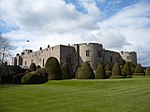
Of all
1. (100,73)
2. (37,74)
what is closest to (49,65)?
(37,74)

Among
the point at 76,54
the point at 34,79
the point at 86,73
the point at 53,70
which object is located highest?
the point at 76,54

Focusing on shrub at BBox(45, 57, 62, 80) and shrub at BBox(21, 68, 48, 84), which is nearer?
shrub at BBox(21, 68, 48, 84)

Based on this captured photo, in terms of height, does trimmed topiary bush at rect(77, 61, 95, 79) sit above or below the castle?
below

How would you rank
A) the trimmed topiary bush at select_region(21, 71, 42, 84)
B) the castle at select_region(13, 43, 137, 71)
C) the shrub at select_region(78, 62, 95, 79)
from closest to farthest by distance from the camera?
the trimmed topiary bush at select_region(21, 71, 42, 84)
the shrub at select_region(78, 62, 95, 79)
the castle at select_region(13, 43, 137, 71)

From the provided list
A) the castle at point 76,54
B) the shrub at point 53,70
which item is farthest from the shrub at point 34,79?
the castle at point 76,54

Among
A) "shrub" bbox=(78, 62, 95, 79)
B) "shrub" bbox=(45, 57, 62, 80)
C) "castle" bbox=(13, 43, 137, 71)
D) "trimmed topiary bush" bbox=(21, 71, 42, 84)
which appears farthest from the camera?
"castle" bbox=(13, 43, 137, 71)

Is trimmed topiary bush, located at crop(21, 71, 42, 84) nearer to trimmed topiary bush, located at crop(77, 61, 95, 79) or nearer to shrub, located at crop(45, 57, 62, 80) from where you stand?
shrub, located at crop(45, 57, 62, 80)

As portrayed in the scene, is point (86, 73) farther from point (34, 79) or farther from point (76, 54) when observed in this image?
point (76, 54)

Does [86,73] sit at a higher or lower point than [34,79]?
higher

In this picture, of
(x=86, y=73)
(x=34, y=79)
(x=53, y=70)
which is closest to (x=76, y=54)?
(x=86, y=73)

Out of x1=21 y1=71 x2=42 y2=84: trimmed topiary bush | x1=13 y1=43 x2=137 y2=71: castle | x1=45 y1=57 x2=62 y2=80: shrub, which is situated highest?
x1=13 y1=43 x2=137 y2=71: castle

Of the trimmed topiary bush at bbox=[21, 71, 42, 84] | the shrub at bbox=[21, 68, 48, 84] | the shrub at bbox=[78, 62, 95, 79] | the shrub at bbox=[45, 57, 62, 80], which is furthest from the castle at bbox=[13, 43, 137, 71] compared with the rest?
the trimmed topiary bush at bbox=[21, 71, 42, 84]

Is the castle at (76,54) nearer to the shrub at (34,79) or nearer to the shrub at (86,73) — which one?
the shrub at (86,73)

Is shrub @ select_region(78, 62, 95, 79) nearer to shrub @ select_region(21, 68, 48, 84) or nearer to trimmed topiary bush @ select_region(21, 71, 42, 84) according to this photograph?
shrub @ select_region(21, 68, 48, 84)
